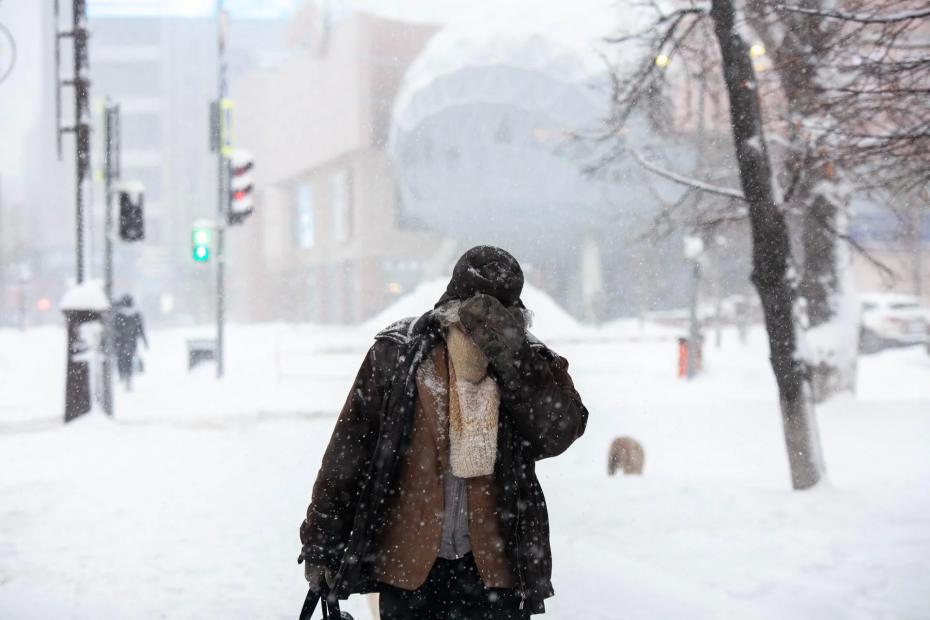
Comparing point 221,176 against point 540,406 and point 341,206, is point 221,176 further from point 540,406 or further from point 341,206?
point 341,206

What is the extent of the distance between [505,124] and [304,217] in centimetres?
2072

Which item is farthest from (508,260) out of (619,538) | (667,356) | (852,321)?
(667,356)

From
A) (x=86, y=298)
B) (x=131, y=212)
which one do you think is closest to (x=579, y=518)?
(x=86, y=298)

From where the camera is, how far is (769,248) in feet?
25.0

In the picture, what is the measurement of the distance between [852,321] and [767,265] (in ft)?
21.2

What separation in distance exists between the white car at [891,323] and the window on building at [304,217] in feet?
135

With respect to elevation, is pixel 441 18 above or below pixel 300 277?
A: above

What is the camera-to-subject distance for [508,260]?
2.76 m

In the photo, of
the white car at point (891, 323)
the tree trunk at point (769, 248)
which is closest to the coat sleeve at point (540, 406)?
the tree trunk at point (769, 248)

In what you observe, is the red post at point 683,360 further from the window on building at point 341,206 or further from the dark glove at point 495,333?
the window on building at point 341,206

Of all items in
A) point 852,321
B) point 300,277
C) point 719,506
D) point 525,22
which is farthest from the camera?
point 300,277

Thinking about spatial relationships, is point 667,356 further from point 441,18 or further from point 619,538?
point 441,18

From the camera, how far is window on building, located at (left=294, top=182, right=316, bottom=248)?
6216cm

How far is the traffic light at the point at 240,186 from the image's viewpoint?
17.9 m
